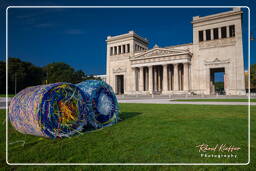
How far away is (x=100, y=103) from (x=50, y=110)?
8.59 ft

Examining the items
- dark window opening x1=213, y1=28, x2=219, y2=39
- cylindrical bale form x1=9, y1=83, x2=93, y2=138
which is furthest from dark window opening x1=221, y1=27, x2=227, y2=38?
cylindrical bale form x1=9, y1=83, x2=93, y2=138

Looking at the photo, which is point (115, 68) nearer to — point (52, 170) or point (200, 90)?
point (200, 90)

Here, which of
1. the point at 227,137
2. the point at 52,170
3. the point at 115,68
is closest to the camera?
the point at 52,170

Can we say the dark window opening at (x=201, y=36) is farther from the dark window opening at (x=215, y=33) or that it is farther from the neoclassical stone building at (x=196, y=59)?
the dark window opening at (x=215, y=33)

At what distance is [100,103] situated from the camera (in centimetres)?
737

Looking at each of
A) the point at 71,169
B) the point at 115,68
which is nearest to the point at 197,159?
the point at 71,169

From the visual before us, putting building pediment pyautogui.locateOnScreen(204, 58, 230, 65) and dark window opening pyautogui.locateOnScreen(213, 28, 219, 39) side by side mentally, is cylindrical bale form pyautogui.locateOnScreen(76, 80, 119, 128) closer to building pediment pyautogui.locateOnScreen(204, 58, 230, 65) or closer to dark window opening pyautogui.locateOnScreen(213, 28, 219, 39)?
building pediment pyautogui.locateOnScreen(204, 58, 230, 65)

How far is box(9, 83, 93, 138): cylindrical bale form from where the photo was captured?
491 centimetres

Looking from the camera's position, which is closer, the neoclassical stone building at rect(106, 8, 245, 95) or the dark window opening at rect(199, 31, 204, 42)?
the neoclassical stone building at rect(106, 8, 245, 95)

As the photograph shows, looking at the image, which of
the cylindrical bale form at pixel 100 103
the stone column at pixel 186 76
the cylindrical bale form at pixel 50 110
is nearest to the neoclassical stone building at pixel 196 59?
the stone column at pixel 186 76

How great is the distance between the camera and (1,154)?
4.06 metres

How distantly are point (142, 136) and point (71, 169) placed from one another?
2.72 m

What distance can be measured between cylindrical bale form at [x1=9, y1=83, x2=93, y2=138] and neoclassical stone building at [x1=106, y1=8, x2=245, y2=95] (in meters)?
41.5

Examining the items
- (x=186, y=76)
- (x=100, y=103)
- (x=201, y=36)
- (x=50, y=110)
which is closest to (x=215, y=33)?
(x=201, y=36)
